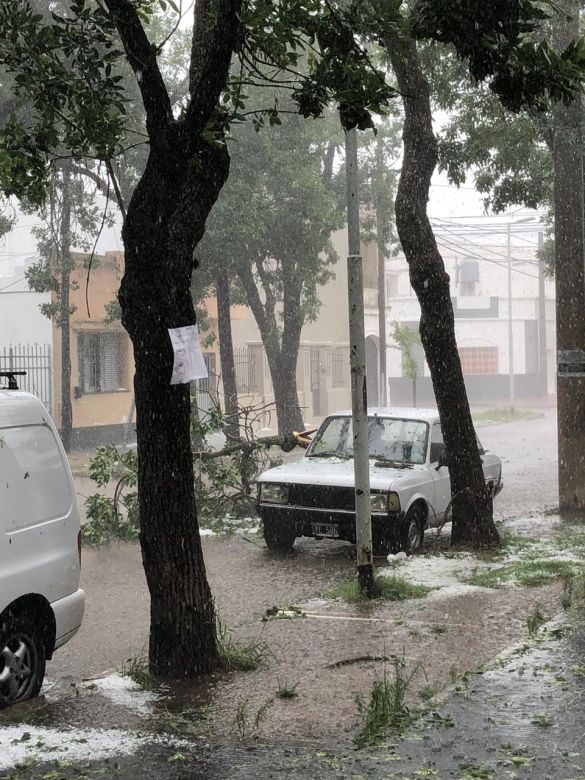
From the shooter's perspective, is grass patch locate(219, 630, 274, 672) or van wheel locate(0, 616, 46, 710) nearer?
van wheel locate(0, 616, 46, 710)

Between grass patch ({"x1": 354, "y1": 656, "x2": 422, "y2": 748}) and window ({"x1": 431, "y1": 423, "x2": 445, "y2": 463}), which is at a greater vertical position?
window ({"x1": 431, "y1": 423, "x2": 445, "y2": 463})

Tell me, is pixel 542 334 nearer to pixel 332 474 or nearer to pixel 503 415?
pixel 503 415

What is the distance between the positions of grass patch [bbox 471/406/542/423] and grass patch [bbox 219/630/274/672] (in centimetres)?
→ 3695

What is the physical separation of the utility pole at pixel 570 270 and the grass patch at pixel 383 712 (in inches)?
342

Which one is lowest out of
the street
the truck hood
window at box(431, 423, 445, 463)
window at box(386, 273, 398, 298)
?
the street

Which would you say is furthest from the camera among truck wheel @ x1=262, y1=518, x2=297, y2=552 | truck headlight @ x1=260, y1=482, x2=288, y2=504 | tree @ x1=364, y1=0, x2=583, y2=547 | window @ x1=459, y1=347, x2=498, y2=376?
window @ x1=459, y1=347, x2=498, y2=376

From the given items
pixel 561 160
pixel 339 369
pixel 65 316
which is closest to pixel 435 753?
pixel 561 160

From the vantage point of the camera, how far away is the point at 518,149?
17297 mm

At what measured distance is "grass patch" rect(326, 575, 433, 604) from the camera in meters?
9.70

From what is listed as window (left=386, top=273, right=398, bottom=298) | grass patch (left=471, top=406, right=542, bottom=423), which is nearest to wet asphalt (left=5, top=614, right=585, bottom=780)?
grass patch (left=471, top=406, right=542, bottom=423)

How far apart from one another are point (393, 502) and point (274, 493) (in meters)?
1.28

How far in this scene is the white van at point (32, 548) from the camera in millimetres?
6617

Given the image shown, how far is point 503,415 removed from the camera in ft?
156

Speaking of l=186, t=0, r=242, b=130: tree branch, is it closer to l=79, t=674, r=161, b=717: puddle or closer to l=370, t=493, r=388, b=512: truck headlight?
l=79, t=674, r=161, b=717: puddle
